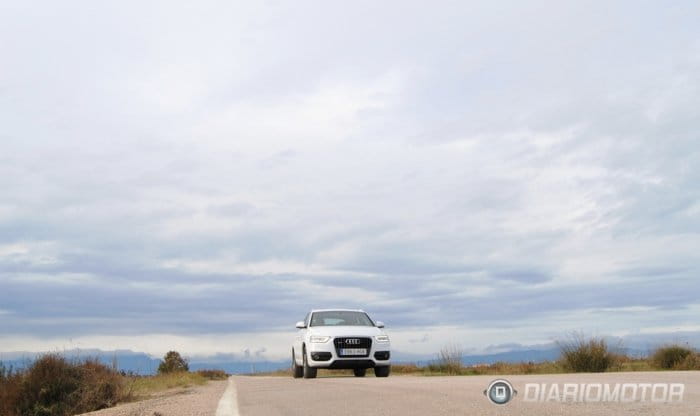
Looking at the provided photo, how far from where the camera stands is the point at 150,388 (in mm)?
22609

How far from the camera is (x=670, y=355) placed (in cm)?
2366

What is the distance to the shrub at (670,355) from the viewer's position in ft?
76.6

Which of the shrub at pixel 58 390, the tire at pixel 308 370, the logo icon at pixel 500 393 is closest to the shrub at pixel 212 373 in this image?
the tire at pixel 308 370

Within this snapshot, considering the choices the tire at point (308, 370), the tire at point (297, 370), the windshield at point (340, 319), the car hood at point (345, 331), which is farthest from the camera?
the tire at point (297, 370)

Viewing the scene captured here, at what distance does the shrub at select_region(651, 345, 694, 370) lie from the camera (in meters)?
23.4

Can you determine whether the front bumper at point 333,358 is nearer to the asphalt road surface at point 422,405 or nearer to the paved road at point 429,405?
the asphalt road surface at point 422,405

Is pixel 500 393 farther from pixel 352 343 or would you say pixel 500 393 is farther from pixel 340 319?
pixel 340 319

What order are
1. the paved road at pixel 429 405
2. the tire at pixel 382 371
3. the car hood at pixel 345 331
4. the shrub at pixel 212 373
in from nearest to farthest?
1. the paved road at pixel 429 405
2. the car hood at pixel 345 331
3. the tire at pixel 382 371
4. the shrub at pixel 212 373

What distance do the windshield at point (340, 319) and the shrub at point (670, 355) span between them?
870 cm

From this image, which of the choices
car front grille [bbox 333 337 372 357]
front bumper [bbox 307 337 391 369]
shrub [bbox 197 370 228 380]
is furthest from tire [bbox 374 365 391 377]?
shrub [bbox 197 370 228 380]

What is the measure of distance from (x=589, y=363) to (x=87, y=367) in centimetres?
1276

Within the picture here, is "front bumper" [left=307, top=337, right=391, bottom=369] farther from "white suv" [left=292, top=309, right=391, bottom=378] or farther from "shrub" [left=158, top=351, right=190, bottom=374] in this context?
"shrub" [left=158, top=351, right=190, bottom=374]

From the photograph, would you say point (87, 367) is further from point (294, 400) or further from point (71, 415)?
point (294, 400)

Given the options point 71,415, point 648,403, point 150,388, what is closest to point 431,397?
point 648,403
